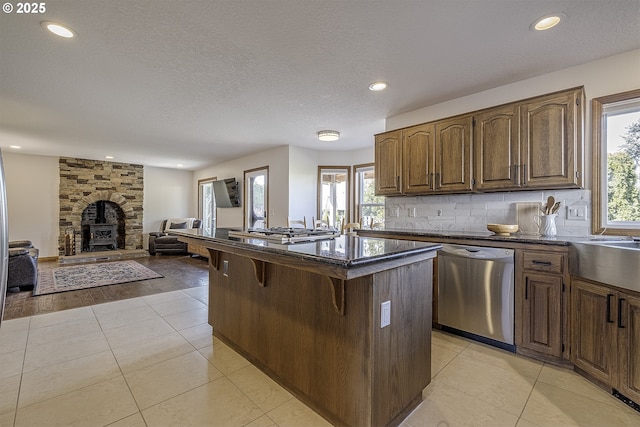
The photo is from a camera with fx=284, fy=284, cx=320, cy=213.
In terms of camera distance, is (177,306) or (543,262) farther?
(177,306)

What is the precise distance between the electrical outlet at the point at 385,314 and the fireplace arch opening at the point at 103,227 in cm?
848

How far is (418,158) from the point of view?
3273mm

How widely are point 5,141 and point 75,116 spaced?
2775mm

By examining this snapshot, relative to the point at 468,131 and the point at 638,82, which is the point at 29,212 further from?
the point at 638,82

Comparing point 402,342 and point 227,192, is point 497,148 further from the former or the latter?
point 227,192

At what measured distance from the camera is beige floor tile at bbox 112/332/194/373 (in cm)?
216

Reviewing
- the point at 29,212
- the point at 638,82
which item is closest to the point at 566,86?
the point at 638,82

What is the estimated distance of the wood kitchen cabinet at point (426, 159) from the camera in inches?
115

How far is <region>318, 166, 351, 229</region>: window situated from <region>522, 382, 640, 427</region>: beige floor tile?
13.7 ft

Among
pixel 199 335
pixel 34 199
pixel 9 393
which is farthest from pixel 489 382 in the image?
pixel 34 199

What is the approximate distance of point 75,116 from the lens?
3.79 m

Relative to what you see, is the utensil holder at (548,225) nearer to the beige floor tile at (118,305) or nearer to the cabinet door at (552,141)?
the cabinet door at (552,141)

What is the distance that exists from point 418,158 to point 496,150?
0.79 m

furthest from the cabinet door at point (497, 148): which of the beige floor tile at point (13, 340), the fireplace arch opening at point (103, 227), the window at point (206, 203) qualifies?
the fireplace arch opening at point (103, 227)
